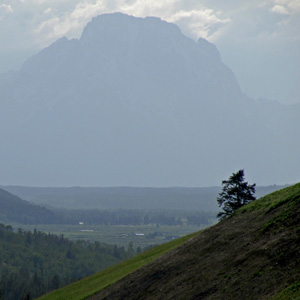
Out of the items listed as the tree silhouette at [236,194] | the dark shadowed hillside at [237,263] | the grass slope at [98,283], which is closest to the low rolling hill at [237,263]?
the dark shadowed hillside at [237,263]

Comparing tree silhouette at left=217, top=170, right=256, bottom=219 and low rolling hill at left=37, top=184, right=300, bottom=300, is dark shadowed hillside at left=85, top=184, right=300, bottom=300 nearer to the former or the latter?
low rolling hill at left=37, top=184, right=300, bottom=300

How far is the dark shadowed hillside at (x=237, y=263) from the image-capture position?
85.3 ft

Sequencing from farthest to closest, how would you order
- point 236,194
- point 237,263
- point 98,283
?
point 98,283, point 236,194, point 237,263

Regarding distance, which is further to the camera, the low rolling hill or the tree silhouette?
the tree silhouette

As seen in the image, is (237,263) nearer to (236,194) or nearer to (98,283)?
(236,194)

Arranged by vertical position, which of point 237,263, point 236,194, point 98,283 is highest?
point 236,194

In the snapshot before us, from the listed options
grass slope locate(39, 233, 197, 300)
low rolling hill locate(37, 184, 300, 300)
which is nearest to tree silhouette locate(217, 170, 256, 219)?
grass slope locate(39, 233, 197, 300)

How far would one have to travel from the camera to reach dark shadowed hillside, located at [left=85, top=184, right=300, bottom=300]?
1024 inches

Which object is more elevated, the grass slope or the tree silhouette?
the tree silhouette

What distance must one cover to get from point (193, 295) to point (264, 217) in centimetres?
814

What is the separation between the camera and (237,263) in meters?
30.0

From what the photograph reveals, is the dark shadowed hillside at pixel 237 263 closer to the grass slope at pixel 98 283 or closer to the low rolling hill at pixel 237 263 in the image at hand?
the low rolling hill at pixel 237 263

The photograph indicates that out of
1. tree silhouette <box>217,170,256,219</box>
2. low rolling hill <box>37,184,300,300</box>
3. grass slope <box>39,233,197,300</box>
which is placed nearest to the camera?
low rolling hill <box>37,184,300,300</box>

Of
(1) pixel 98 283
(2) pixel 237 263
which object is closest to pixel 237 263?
(2) pixel 237 263
